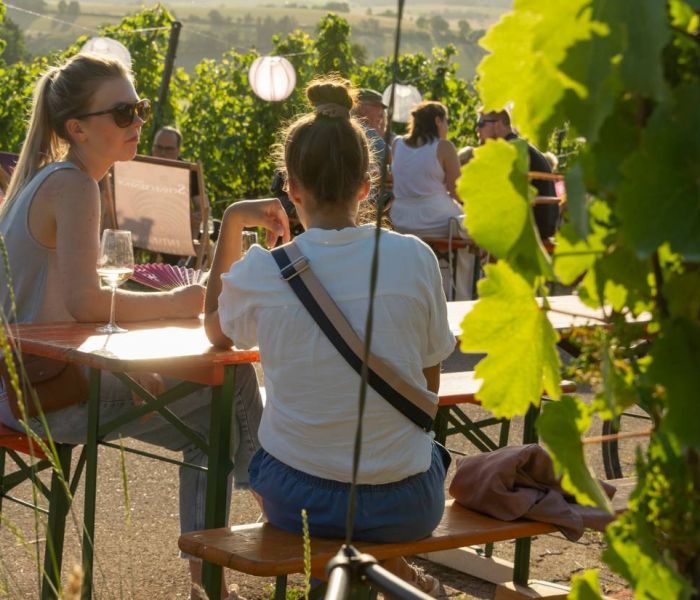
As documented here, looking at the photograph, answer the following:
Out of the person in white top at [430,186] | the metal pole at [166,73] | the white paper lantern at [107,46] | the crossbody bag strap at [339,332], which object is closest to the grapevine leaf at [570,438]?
the crossbody bag strap at [339,332]

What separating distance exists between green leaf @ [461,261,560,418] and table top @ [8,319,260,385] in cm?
189

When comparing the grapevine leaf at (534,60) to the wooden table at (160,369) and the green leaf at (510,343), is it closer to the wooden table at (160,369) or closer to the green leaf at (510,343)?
the green leaf at (510,343)

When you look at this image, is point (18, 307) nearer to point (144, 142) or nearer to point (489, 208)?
point (489, 208)

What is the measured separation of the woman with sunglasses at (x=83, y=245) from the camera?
3229 mm

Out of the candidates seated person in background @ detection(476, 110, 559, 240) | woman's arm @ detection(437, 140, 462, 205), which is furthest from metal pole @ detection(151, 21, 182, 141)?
woman's arm @ detection(437, 140, 462, 205)

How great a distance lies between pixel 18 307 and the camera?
11.1ft

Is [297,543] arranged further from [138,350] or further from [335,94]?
[335,94]

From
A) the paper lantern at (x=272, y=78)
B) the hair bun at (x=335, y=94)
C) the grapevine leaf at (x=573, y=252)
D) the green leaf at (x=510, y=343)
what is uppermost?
the paper lantern at (x=272, y=78)

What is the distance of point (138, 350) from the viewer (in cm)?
284

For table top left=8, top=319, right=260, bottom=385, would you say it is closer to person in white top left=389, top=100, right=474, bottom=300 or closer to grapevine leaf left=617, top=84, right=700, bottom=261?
grapevine leaf left=617, top=84, right=700, bottom=261

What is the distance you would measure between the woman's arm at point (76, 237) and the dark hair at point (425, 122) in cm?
666

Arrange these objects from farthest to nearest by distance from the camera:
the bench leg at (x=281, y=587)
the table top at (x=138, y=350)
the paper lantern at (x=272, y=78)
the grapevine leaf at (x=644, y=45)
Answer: the paper lantern at (x=272, y=78)
the bench leg at (x=281, y=587)
the table top at (x=138, y=350)
the grapevine leaf at (x=644, y=45)

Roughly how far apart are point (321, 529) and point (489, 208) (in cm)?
180

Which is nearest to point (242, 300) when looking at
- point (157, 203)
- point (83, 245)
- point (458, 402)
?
point (83, 245)
